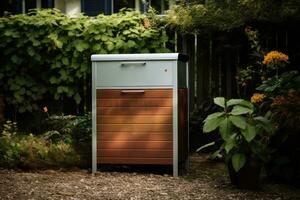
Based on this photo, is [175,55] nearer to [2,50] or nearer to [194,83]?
[194,83]

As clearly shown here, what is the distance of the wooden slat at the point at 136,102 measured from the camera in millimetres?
5258

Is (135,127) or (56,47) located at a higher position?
(56,47)

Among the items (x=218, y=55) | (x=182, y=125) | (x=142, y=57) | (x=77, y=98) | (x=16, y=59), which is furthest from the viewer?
(x=218, y=55)

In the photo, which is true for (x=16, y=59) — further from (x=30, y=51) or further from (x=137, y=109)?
(x=137, y=109)

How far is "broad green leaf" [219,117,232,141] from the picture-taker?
4.41 metres

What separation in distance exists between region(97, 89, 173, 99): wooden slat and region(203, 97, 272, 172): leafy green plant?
848mm

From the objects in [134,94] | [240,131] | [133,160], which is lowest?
[133,160]

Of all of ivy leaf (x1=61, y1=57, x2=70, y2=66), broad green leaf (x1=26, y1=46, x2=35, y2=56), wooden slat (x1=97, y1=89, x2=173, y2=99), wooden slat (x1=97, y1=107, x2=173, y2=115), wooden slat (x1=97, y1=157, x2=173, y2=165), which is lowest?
wooden slat (x1=97, y1=157, x2=173, y2=165)

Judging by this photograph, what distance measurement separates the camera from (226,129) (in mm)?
4418

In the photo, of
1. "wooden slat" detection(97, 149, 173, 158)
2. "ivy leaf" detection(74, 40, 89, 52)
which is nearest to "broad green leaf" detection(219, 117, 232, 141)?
"wooden slat" detection(97, 149, 173, 158)

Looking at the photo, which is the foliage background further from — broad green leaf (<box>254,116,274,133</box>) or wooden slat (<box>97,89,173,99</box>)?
broad green leaf (<box>254,116,274,133</box>)

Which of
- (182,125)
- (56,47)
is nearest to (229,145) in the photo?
(182,125)

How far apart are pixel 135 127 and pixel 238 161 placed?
1383mm

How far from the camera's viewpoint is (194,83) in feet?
26.1
